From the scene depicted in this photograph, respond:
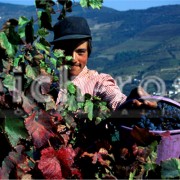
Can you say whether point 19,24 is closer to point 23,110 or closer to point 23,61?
point 23,61

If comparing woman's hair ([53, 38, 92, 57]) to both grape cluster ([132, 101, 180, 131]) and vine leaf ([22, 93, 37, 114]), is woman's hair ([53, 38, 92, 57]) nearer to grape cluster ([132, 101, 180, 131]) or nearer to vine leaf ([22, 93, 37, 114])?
grape cluster ([132, 101, 180, 131])

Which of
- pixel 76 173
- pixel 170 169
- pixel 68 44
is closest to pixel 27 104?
pixel 76 173

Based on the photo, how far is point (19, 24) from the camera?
6.89 feet

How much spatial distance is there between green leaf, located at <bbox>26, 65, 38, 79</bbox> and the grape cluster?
0.66m

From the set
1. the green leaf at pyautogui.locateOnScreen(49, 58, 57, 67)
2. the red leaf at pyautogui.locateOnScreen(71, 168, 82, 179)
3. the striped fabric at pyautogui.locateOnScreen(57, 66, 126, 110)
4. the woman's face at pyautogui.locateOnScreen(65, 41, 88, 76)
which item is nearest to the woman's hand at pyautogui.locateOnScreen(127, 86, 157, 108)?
the green leaf at pyautogui.locateOnScreen(49, 58, 57, 67)

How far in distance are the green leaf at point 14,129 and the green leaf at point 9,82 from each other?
144 mm

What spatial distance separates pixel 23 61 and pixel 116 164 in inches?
30.4

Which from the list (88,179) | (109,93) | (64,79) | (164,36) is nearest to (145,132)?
(88,179)

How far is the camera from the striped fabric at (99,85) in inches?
149

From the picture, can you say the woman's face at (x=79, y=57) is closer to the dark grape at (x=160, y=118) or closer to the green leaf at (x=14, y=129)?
the dark grape at (x=160, y=118)

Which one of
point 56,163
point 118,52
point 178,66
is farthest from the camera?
point 118,52

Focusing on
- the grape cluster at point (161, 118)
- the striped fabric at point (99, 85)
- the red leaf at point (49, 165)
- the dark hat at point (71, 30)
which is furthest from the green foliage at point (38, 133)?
the dark hat at point (71, 30)

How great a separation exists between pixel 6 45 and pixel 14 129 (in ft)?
1.43

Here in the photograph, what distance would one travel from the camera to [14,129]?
1881mm
